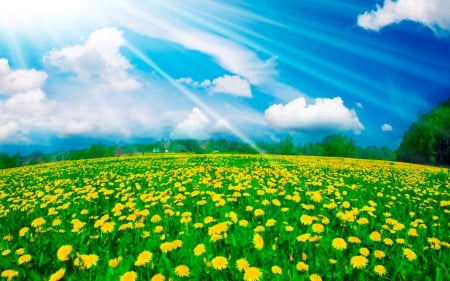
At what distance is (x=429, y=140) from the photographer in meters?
45.3

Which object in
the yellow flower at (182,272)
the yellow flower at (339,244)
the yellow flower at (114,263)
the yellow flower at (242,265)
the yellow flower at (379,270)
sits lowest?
the yellow flower at (114,263)

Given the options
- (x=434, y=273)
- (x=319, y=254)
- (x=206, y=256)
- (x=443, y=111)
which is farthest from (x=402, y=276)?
(x=443, y=111)

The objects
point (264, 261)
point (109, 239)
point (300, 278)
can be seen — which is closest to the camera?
point (300, 278)

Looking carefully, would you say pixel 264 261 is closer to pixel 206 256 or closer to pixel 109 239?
pixel 206 256

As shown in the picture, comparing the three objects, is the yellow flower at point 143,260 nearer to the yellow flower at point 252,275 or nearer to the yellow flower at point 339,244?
the yellow flower at point 252,275

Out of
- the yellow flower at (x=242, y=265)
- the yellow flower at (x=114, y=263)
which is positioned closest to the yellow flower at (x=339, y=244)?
the yellow flower at (x=242, y=265)

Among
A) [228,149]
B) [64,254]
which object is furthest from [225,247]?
[228,149]

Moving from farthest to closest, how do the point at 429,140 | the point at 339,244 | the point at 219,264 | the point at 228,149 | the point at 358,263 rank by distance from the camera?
the point at 228,149 < the point at 429,140 < the point at 339,244 < the point at 358,263 < the point at 219,264

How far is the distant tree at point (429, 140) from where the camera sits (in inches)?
1756

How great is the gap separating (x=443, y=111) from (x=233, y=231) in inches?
2120

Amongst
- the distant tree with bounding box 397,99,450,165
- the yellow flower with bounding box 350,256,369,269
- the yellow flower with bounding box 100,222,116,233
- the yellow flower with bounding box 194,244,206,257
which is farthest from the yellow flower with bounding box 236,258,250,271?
the distant tree with bounding box 397,99,450,165

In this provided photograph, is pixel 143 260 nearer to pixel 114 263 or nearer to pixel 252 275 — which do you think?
pixel 114 263

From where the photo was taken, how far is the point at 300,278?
247cm

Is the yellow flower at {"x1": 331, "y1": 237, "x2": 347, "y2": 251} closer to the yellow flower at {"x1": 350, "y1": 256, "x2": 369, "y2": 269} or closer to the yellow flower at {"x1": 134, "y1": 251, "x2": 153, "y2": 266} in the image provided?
the yellow flower at {"x1": 350, "y1": 256, "x2": 369, "y2": 269}
